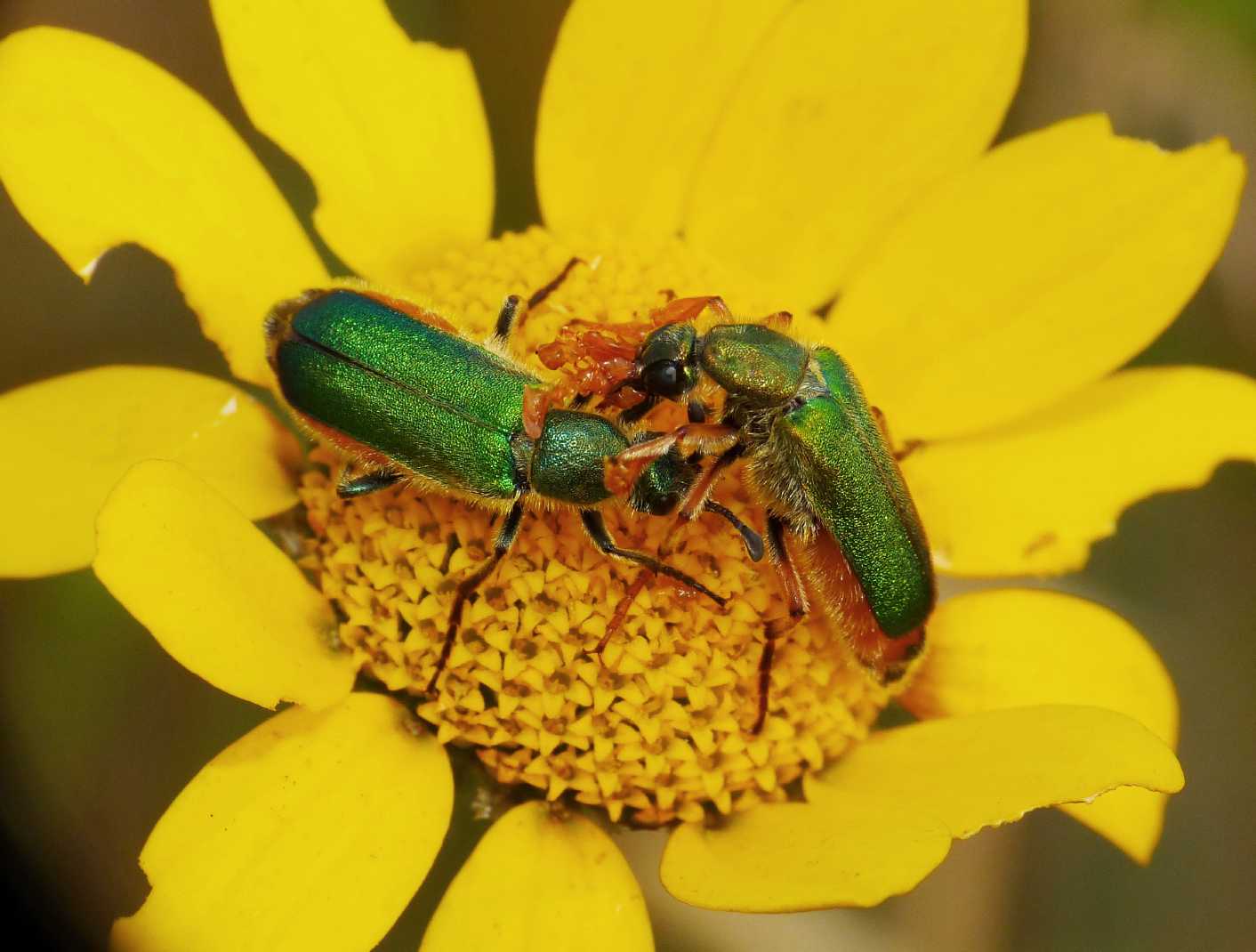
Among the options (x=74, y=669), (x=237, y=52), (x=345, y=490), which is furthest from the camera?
(x=74, y=669)

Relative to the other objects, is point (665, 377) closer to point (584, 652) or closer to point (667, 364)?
point (667, 364)

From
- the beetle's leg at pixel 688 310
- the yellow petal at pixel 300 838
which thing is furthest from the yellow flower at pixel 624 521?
the beetle's leg at pixel 688 310

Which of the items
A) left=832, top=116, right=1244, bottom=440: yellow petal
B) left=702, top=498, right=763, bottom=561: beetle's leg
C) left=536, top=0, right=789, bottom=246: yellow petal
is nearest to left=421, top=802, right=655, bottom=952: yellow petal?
left=702, top=498, right=763, bottom=561: beetle's leg

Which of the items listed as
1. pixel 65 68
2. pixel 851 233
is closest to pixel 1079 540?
pixel 851 233

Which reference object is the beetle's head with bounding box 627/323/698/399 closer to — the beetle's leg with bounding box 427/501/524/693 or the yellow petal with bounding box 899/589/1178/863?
the beetle's leg with bounding box 427/501/524/693

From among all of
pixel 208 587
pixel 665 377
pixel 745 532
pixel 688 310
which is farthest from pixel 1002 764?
pixel 208 587

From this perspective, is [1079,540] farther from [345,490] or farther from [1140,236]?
[345,490]
